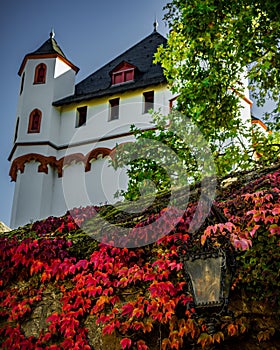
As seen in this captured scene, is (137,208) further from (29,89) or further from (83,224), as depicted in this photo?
(29,89)

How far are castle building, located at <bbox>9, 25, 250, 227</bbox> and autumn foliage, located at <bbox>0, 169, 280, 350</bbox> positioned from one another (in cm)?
1747

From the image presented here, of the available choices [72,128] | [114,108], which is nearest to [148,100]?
[114,108]

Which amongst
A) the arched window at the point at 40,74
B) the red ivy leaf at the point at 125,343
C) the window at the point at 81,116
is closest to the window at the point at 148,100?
the window at the point at 81,116

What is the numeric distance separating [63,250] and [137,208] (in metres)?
1.22

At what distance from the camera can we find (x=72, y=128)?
27.9 meters

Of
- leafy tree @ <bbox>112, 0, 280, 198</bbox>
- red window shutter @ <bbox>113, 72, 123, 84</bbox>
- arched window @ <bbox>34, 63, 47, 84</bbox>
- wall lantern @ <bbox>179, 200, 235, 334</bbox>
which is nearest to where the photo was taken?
wall lantern @ <bbox>179, 200, 235, 334</bbox>

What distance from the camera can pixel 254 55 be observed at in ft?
40.1

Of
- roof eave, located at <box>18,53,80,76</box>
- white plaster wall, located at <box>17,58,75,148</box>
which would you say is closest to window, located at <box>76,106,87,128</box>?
white plaster wall, located at <box>17,58,75,148</box>

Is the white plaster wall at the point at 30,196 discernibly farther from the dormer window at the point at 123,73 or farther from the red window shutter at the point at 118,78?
the dormer window at the point at 123,73

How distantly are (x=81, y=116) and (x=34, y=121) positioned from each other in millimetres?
2555

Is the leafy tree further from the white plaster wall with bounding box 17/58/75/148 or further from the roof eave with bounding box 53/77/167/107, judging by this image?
the white plaster wall with bounding box 17/58/75/148

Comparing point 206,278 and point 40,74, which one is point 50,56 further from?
point 206,278

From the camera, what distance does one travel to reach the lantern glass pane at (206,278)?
158 inches

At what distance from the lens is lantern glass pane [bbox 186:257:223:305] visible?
4016 mm
